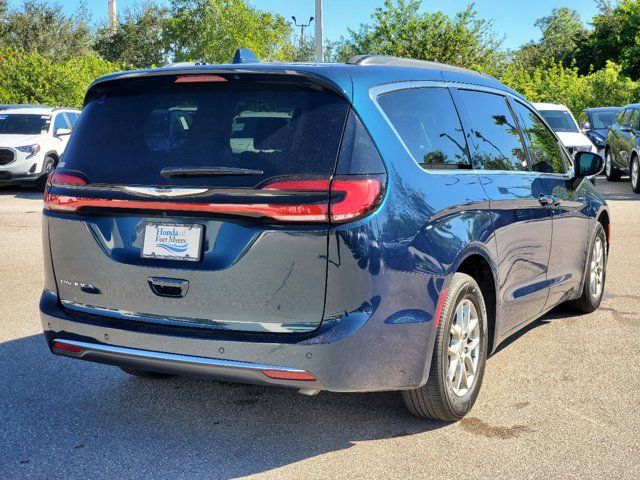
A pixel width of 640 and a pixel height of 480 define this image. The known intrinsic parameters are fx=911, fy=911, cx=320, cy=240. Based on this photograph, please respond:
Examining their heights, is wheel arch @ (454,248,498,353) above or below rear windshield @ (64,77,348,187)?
below

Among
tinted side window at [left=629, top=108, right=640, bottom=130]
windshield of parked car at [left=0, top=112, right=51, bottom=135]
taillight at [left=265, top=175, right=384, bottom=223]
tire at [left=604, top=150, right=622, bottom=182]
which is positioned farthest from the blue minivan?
tire at [left=604, top=150, right=622, bottom=182]

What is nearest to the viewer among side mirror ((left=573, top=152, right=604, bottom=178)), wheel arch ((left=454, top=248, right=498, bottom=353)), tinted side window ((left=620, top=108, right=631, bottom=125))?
wheel arch ((left=454, top=248, right=498, bottom=353))

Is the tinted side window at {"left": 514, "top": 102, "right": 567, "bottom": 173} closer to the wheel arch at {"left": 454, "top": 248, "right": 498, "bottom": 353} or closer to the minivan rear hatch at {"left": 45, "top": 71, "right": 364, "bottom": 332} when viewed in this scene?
the wheel arch at {"left": 454, "top": 248, "right": 498, "bottom": 353}

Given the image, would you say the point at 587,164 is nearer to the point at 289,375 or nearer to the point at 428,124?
the point at 428,124

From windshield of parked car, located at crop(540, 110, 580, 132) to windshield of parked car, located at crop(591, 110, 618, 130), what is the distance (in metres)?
3.74

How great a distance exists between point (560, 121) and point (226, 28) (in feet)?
98.5

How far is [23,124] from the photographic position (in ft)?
64.3

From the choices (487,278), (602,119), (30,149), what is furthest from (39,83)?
(487,278)

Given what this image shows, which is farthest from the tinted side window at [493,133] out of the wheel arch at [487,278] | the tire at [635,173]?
the tire at [635,173]

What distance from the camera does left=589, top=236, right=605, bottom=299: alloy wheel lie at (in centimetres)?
698

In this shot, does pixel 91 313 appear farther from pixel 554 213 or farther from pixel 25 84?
pixel 25 84

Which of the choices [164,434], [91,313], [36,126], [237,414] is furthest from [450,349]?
[36,126]

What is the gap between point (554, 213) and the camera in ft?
19.2

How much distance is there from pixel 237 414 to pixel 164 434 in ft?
1.46
